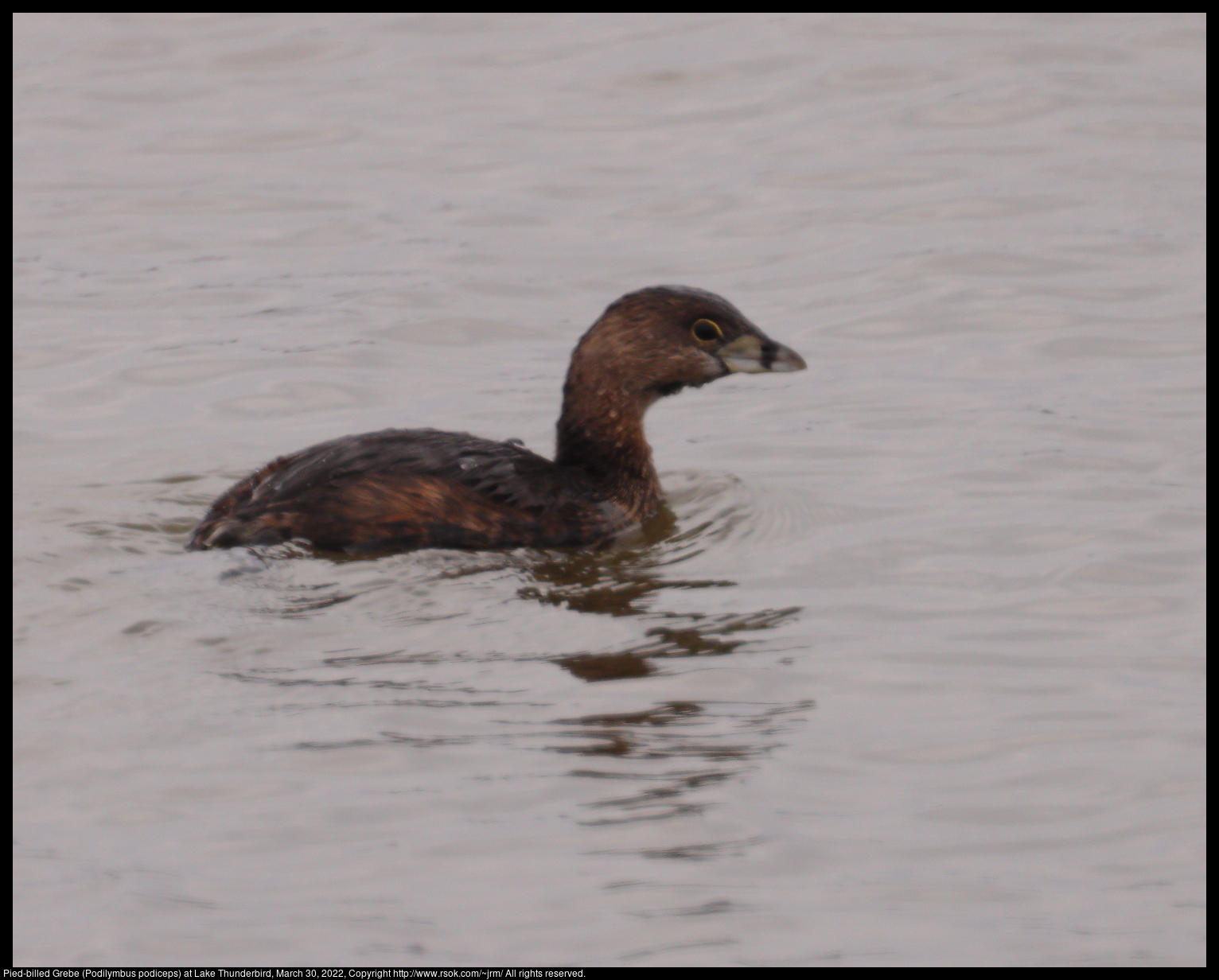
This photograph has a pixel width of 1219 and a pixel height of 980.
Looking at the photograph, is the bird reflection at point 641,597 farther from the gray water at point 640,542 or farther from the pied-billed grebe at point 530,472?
the pied-billed grebe at point 530,472

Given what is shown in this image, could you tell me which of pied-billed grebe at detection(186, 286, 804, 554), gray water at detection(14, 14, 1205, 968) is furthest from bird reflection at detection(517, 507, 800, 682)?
pied-billed grebe at detection(186, 286, 804, 554)

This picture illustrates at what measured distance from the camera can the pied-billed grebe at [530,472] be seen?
26.0 feet

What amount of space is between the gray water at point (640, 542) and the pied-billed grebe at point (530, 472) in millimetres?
179

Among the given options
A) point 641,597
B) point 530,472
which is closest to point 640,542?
point 530,472

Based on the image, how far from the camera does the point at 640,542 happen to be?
8.59 m

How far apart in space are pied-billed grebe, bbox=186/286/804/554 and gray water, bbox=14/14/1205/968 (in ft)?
0.59

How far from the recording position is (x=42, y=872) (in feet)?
17.0

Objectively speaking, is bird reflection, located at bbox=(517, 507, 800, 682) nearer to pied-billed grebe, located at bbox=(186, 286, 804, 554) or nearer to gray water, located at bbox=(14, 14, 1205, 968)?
gray water, located at bbox=(14, 14, 1205, 968)

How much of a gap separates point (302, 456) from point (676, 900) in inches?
144

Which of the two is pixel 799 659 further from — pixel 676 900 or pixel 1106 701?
pixel 676 900

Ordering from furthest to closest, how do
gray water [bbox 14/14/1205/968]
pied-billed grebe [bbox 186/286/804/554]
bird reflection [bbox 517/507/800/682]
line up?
pied-billed grebe [bbox 186/286/804/554]
bird reflection [bbox 517/507/800/682]
gray water [bbox 14/14/1205/968]

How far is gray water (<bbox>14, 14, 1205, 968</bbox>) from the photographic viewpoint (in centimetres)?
517

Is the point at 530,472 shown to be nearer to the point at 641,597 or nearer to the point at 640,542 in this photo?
the point at 640,542

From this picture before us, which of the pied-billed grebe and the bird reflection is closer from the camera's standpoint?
the bird reflection
